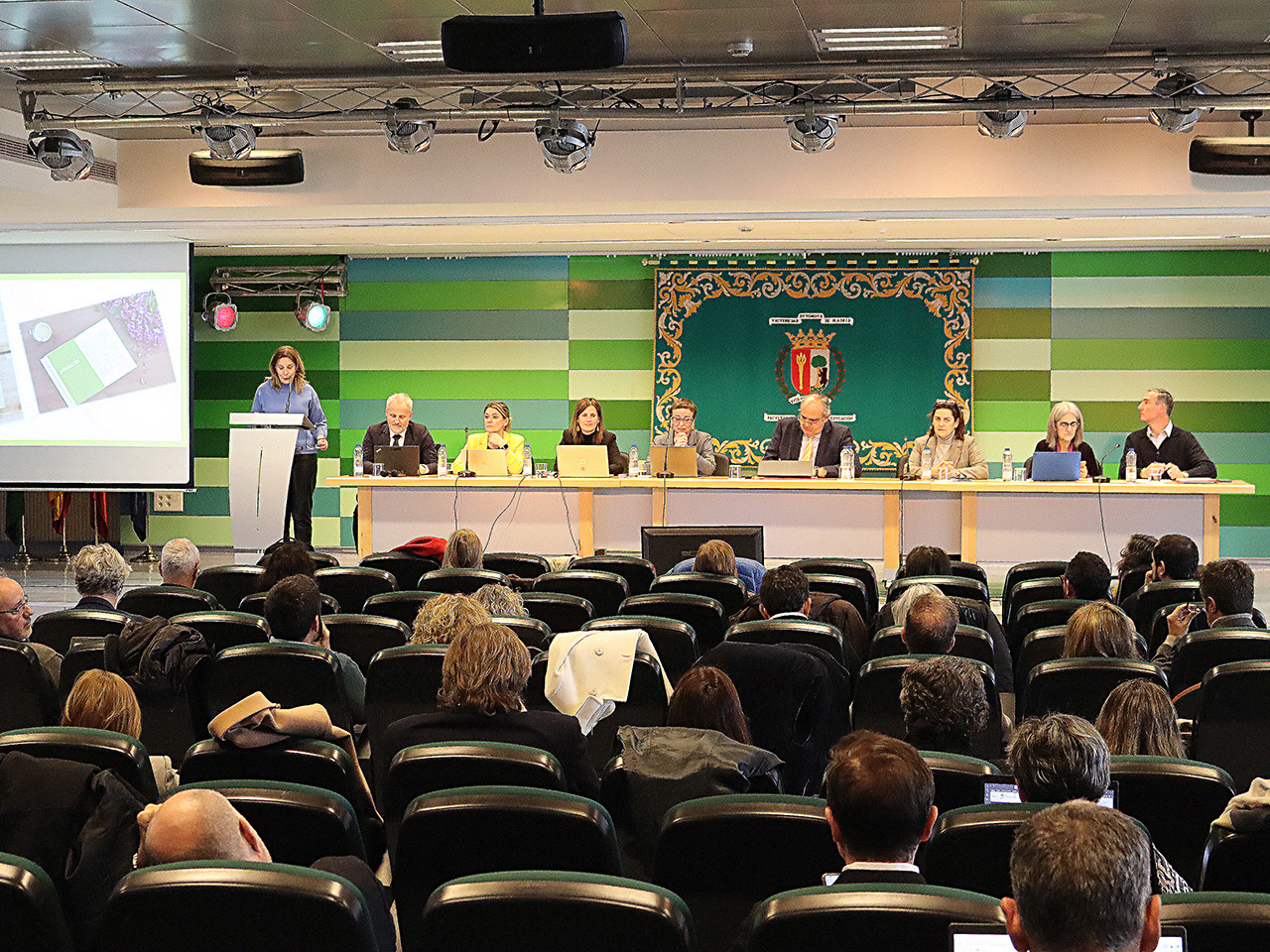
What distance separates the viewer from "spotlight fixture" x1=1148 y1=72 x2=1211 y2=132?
6883mm

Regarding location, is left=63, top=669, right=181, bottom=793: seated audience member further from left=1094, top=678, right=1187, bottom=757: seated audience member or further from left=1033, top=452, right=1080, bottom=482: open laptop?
left=1033, top=452, right=1080, bottom=482: open laptop

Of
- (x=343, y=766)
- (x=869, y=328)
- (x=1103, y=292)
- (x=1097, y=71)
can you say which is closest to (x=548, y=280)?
(x=869, y=328)

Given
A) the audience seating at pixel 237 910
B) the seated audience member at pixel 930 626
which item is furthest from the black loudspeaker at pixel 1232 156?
the audience seating at pixel 237 910

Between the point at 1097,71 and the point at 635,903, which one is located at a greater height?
the point at 1097,71

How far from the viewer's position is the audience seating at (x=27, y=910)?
1965 mm

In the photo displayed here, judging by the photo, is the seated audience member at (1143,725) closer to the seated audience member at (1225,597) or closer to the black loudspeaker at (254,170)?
the seated audience member at (1225,597)

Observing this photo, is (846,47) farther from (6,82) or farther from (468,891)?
(468,891)

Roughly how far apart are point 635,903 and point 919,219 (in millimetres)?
8018

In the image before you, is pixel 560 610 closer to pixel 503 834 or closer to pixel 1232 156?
pixel 503 834

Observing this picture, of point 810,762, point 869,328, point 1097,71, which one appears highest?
point 1097,71

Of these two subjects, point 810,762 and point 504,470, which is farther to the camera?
point 504,470

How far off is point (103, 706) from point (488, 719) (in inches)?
36.2

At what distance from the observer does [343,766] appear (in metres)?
3.03

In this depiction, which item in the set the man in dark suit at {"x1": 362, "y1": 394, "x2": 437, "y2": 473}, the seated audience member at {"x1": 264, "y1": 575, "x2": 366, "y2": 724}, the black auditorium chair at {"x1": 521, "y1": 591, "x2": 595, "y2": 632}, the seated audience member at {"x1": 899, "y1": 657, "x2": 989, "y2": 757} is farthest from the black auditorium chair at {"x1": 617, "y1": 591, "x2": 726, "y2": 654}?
the man in dark suit at {"x1": 362, "y1": 394, "x2": 437, "y2": 473}
